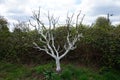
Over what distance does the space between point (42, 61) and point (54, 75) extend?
305 centimetres

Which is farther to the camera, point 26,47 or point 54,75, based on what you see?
point 26,47

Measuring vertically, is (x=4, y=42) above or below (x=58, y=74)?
above

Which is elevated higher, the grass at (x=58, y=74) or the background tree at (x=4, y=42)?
the background tree at (x=4, y=42)

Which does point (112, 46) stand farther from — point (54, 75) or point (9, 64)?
point (9, 64)

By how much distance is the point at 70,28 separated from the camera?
14.8 metres

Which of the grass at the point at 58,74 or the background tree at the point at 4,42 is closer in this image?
the grass at the point at 58,74

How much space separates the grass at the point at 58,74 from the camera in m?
12.1

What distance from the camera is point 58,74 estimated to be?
1227cm

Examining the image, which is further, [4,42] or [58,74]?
[4,42]

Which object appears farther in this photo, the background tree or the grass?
the background tree

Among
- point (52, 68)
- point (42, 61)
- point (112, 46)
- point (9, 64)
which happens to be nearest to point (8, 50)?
point (9, 64)

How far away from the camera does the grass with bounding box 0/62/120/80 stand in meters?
12.1

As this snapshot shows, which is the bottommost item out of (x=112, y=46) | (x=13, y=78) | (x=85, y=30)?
(x=13, y=78)

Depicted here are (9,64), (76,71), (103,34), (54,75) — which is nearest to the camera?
(54,75)
